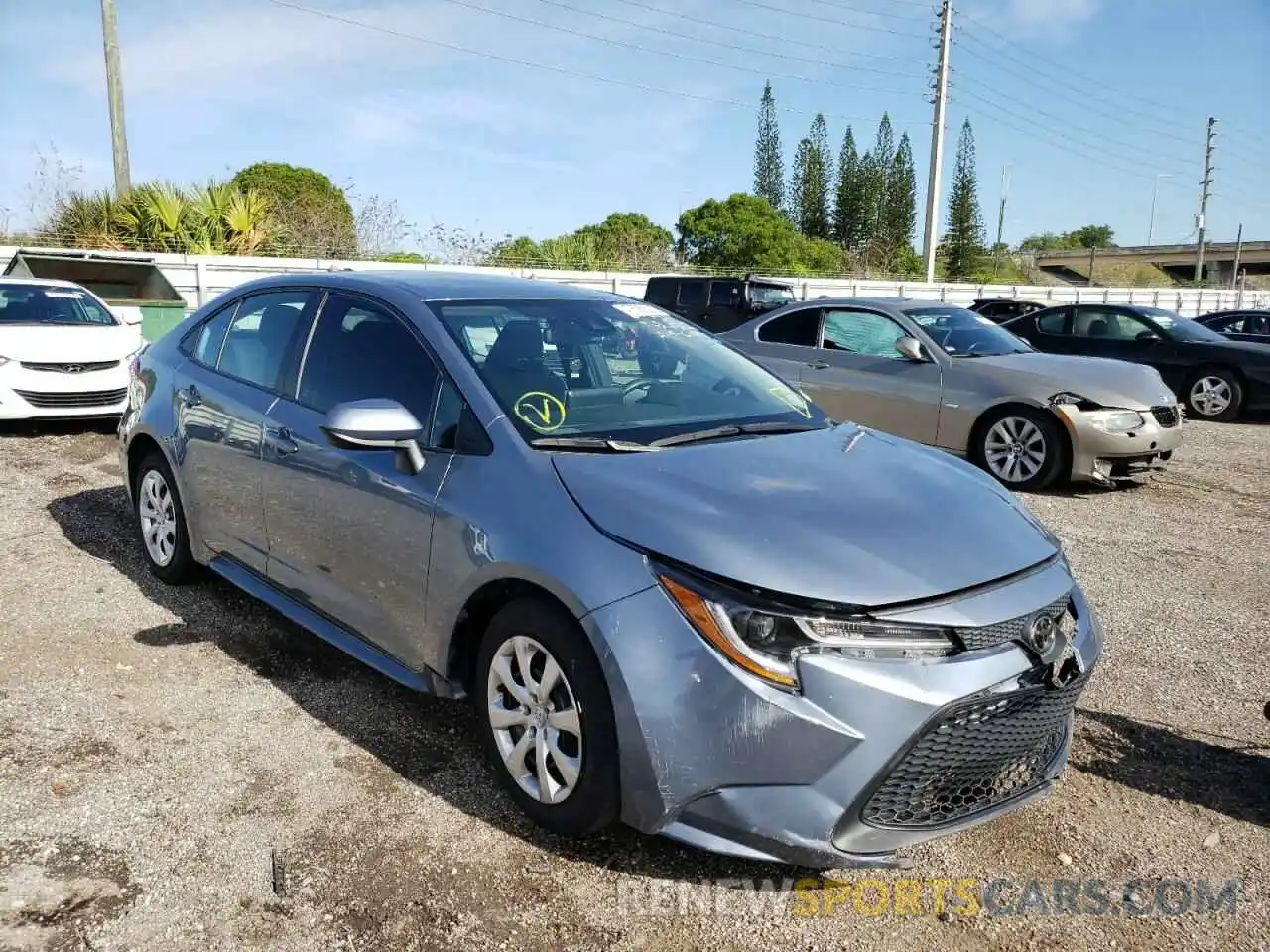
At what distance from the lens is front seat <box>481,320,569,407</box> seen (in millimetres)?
3254

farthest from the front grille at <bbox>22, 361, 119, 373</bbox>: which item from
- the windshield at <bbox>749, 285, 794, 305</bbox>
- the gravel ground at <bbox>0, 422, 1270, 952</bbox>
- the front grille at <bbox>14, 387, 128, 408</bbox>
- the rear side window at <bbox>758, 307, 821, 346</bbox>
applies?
the windshield at <bbox>749, 285, 794, 305</bbox>

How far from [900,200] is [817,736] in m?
75.2

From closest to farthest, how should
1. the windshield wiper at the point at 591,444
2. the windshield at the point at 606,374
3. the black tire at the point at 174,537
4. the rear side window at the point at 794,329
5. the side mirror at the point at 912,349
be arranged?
the windshield wiper at the point at 591,444 → the windshield at the point at 606,374 → the black tire at the point at 174,537 → the side mirror at the point at 912,349 → the rear side window at the point at 794,329

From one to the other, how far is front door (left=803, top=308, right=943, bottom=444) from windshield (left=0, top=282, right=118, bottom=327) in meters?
7.09

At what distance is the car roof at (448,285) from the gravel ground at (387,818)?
156 cm

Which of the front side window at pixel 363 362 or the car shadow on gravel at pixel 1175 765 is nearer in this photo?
the car shadow on gravel at pixel 1175 765

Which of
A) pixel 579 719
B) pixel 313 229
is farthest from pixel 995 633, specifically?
pixel 313 229

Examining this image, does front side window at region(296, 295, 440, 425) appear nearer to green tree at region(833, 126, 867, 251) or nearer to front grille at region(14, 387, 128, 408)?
front grille at region(14, 387, 128, 408)

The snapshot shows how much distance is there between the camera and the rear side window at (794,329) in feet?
29.4

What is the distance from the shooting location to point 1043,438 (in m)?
7.69

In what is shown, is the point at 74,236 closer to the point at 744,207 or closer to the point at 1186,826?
the point at 1186,826

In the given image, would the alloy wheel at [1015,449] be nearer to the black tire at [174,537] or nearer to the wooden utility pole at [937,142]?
the black tire at [174,537]

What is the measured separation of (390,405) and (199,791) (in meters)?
1.35

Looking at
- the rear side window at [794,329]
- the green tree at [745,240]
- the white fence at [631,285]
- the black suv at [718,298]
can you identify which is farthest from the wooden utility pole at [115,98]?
the green tree at [745,240]
